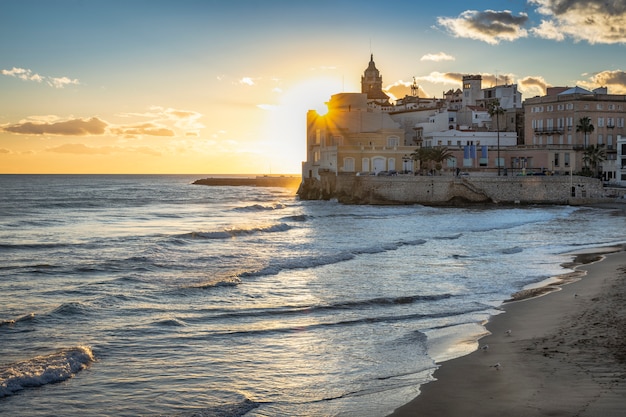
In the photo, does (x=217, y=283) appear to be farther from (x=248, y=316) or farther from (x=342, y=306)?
(x=342, y=306)

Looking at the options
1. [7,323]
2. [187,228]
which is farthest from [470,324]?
[187,228]

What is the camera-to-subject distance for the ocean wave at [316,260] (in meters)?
29.5

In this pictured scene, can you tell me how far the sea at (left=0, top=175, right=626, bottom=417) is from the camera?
13.3 meters

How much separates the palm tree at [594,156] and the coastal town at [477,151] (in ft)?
0.41

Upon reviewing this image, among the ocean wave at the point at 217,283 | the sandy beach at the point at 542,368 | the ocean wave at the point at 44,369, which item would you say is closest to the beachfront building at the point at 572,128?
the ocean wave at the point at 217,283

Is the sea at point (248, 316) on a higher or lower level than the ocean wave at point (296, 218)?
lower

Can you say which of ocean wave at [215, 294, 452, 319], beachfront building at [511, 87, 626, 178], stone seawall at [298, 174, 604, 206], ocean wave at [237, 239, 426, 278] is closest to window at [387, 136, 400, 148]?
stone seawall at [298, 174, 604, 206]

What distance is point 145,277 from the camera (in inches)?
1113

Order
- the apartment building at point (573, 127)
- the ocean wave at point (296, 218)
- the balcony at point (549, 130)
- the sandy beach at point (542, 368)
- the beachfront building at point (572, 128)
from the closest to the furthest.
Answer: the sandy beach at point (542, 368) < the ocean wave at point (296, 218) < the beachfront building at point (572, 128) < the apartment building at point (573, 127) < the balcony at point (549, 130)

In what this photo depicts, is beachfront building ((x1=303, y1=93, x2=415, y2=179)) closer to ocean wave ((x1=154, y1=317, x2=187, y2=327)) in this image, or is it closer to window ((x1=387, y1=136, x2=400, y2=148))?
window ((x1=387, y1=136, x2=400, y2=148))

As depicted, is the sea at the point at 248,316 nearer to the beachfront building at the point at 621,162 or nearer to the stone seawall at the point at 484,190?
the stone seawall at the point at 484,190

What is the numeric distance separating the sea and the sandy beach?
626mm

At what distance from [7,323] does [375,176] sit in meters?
65.3

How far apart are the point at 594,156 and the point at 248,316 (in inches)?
3044
